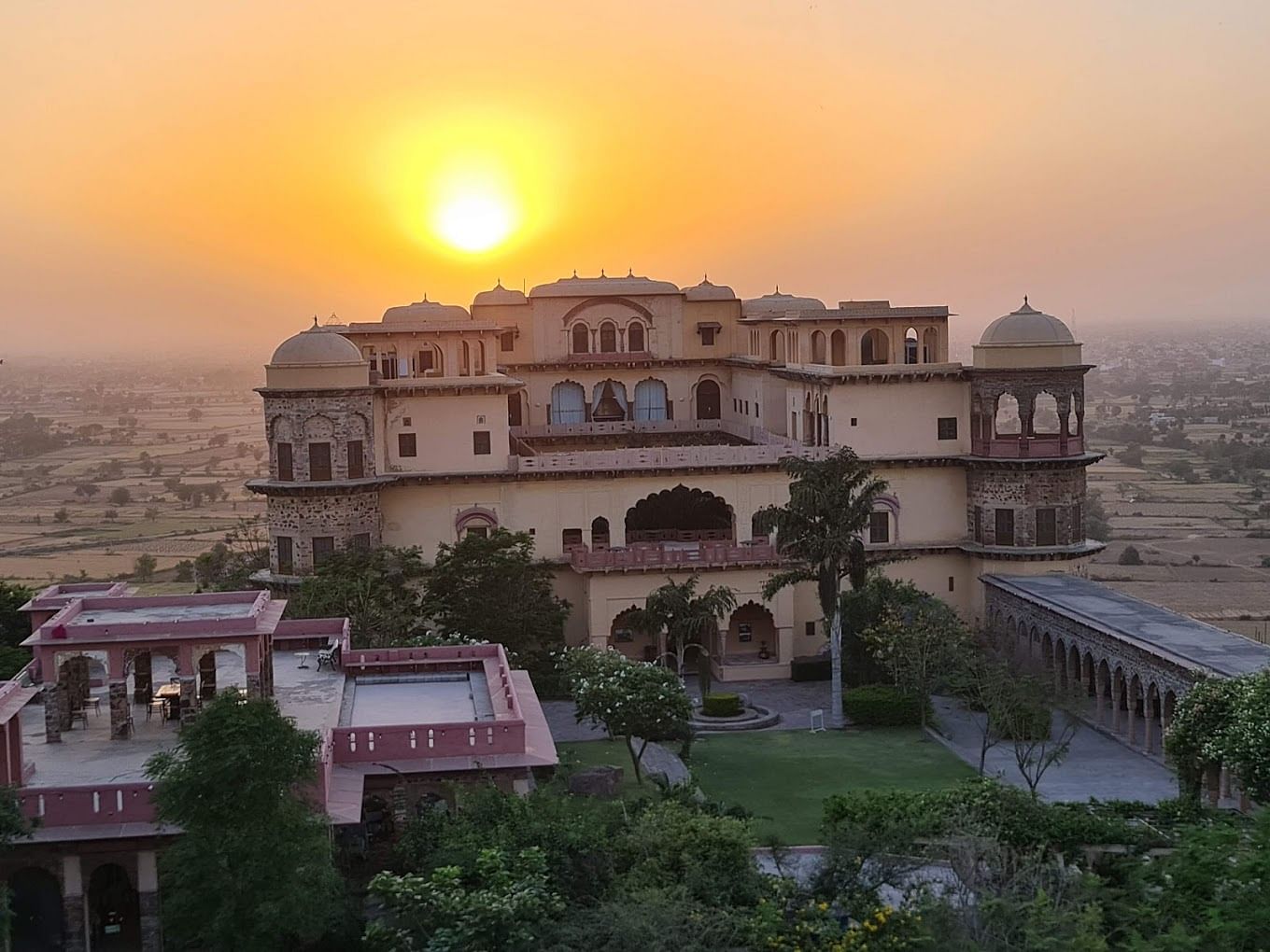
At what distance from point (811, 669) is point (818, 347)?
1007 cm

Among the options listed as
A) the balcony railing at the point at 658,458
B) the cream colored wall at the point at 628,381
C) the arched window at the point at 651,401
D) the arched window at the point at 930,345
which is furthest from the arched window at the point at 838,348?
the arched window at the point at 651,401

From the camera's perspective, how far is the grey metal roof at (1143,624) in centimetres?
2827

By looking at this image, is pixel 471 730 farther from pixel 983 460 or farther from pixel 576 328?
pixel 576 328

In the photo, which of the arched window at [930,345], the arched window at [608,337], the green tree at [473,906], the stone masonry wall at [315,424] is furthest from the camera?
the arched window at [608,337]

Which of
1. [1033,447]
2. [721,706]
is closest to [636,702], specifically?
[721,706]

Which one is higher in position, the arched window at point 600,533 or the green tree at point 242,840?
the arched window at point 600,533

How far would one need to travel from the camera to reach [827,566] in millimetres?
33625

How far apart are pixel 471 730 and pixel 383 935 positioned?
4.72 metres

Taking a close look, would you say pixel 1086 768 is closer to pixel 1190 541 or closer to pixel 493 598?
pixel 493 598

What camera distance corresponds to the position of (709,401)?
165 ft

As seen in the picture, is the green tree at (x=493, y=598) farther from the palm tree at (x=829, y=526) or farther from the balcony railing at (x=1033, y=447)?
the balcony railing at (x=1033, y=447)

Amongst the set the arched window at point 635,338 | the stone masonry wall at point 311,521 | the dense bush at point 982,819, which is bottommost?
the dense bush at point 982,819

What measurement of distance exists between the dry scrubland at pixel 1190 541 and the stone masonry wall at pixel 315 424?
32.5m

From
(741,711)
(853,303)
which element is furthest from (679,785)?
(853,303)
